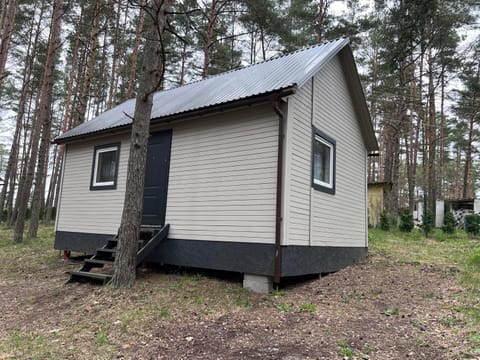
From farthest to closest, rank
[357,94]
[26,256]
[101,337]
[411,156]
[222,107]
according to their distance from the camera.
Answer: [411,156]
[26,256]
[357,94]
[222,107]
[101,337]

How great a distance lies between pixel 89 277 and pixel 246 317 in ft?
9.63

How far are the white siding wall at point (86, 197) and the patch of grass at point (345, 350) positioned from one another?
17.1ft

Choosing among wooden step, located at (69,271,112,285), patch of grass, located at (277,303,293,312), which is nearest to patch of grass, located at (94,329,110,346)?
wooden step, located at (69,271,112,285)

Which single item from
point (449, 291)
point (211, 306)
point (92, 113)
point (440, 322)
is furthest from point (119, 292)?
point (92, 113)

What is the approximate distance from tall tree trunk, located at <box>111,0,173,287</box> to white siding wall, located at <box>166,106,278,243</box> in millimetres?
1060

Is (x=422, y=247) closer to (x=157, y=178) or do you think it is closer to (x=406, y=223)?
(x=406, y=223)

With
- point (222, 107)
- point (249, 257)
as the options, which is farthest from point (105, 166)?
point (249, 257)

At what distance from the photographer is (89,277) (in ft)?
18.6

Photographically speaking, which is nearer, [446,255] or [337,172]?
[337,172]

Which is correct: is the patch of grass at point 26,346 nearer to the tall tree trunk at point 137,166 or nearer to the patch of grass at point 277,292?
the tall tree trunk at point 137,166

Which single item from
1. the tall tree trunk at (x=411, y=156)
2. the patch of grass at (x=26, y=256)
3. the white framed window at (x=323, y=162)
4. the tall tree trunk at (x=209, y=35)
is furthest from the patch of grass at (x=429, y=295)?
the tall tree trunk at (x=411, y=156)

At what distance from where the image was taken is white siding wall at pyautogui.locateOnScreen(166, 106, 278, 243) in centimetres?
527

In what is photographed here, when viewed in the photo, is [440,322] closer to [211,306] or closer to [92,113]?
[211,306]

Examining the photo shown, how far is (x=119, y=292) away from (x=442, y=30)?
50.1 ft
